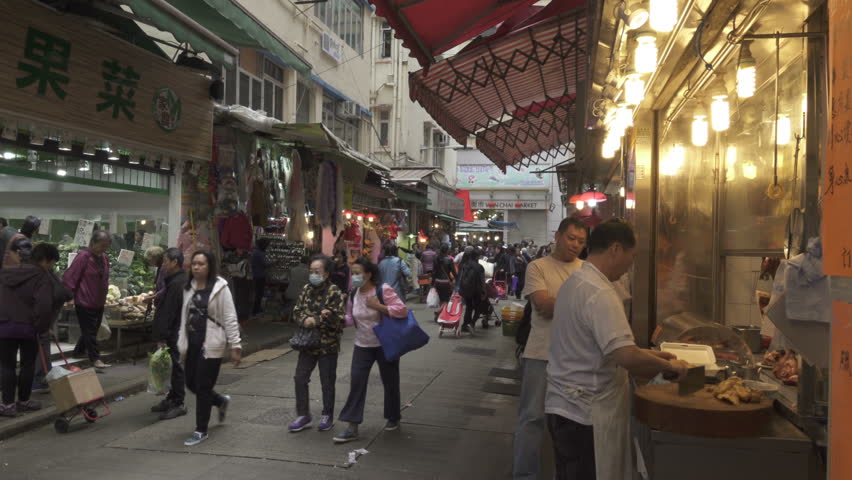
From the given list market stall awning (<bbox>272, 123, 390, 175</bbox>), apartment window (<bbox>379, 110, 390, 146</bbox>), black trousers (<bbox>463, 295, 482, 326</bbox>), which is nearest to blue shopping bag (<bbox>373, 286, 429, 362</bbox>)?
market stall awning (<bbox>272, 123, 390, 175</bbox>)

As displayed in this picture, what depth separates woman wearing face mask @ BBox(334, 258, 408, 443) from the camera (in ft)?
21.7

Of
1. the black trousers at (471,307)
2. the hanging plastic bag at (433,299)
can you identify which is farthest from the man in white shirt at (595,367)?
the hanging plastic bag at (433,299)

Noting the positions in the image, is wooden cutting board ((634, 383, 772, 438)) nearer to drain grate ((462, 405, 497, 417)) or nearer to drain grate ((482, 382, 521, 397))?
drain grate ((462, 405, 497, 417))

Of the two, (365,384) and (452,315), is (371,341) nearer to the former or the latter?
(365,384)

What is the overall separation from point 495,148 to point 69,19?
9.44 m

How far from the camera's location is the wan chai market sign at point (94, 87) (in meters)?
6.01

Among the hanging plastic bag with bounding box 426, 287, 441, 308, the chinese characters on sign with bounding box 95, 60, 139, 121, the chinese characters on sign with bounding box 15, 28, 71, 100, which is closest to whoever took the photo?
the chinese characters on sign with bounding box 15, 28, 71, 100

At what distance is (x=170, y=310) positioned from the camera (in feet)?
23.9

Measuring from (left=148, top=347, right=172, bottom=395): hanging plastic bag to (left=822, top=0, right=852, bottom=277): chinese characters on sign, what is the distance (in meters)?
6.96

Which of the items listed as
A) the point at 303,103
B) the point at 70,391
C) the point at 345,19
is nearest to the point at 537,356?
the point at 70,391

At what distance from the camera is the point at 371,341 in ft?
22.1

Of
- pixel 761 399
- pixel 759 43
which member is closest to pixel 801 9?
pixel 759 43

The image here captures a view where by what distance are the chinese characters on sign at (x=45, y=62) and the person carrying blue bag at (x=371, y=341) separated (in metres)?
3.59

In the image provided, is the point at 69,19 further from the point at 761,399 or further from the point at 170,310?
the point at 761,399
